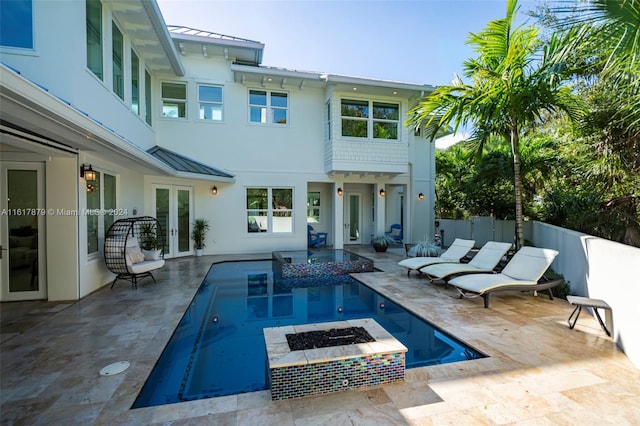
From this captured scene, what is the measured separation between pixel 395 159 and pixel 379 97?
2537 millimetres

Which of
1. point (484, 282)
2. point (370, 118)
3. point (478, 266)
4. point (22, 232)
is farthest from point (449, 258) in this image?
point (22, 232)

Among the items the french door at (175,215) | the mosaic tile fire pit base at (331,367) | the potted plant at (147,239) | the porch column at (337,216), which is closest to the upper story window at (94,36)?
the potted plant at (147,239)

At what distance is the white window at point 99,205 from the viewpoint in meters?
6.75

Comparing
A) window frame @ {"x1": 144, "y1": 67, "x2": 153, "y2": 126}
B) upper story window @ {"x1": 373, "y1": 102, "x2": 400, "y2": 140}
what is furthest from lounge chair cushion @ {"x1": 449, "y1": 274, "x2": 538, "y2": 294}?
window frame @ {"x1": 144, "y1": 67, "x2": 153, "y2": 126}

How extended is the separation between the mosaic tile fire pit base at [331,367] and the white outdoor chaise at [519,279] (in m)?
3.36

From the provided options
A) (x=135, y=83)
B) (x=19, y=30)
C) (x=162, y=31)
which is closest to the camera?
(x=19, y=30)

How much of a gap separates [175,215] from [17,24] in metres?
6.69

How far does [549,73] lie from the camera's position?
5836mm

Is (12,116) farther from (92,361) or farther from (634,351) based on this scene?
(634,351)

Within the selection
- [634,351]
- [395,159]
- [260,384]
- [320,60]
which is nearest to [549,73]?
[634,351]

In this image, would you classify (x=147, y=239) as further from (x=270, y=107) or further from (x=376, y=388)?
(x=376, y=388)

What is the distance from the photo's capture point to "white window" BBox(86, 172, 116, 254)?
22.1 ft

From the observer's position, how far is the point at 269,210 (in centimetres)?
1229

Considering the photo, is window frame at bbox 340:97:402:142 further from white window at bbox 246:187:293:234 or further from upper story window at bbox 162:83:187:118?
upper story window at bbox 162:83:187:118
